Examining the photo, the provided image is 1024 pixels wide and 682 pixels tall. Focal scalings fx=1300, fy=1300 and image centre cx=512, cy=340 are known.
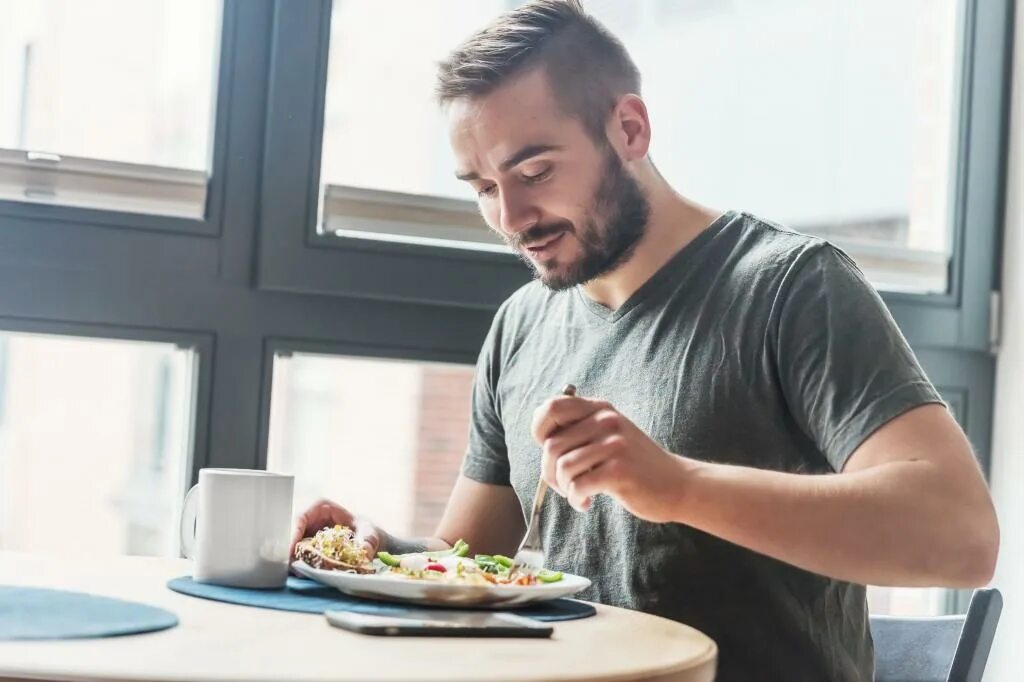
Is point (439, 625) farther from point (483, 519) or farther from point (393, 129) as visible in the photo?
point (393, 129)

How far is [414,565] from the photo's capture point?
1337 millimetres

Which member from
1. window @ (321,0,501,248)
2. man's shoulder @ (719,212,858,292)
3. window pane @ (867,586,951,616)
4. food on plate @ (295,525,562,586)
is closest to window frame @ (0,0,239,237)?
window @ (321,0,501,248)

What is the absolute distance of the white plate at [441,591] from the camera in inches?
45.2

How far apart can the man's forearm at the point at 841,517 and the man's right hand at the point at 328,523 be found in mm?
436

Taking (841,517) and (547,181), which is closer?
(841,517)

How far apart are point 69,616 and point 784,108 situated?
5.55 feet

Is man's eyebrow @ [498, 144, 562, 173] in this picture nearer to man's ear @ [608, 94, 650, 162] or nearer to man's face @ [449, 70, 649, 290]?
man's face @ [449, 70, 649, 290]

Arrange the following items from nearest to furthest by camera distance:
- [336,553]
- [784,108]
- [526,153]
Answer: [336,553]
[526,153]
[784,108]

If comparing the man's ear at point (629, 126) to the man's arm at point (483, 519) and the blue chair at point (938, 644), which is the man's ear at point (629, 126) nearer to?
the man's arm at point (483, 519)

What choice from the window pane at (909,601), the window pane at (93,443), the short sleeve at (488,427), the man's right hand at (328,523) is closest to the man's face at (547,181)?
the short sleeve at (488,427)

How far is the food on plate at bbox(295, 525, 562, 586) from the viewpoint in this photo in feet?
3.98

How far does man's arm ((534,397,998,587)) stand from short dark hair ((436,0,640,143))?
529 millimetres

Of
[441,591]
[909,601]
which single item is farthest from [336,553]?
[909,601]

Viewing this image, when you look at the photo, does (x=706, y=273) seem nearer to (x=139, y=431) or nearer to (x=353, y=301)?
(x=353, y=301)
